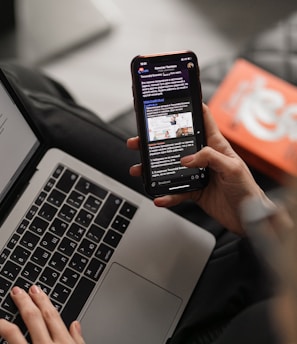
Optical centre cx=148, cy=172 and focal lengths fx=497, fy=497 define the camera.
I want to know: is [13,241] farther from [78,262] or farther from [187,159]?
[187,159]

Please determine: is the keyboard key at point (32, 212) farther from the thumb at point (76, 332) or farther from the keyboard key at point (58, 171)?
the thumb at point (76, 332)

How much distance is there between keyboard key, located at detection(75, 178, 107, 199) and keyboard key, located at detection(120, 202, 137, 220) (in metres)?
0.04

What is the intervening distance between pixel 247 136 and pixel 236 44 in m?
0.61

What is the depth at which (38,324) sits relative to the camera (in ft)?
2.29

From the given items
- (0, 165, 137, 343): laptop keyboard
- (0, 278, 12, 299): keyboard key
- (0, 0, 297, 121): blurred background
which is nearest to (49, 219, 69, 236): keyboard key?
(0, 165, 137, 343): laptop keyboard

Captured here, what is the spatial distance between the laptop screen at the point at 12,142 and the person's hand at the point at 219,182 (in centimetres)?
16

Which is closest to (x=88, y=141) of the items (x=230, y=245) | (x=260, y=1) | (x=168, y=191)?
(x=168, y=191)

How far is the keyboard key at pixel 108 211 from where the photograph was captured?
31.9 inches

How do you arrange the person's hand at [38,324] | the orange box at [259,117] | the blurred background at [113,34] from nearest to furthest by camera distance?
the person's hand at [38,324] < the orange box at [259,117] < the blurred background at [113,34]

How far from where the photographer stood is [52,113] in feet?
2.96

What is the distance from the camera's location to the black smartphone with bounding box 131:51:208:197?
77 cm

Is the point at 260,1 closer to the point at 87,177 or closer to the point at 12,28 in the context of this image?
the point at 12,28

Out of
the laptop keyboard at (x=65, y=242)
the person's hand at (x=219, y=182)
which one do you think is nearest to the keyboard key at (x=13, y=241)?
the laptop keyboard at (x=65, y=242)

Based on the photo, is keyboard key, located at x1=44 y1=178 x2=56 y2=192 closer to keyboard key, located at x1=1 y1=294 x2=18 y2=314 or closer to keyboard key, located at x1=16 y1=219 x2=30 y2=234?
keyboard key, located at x1=16 y1=219 x2=30 y2=234
